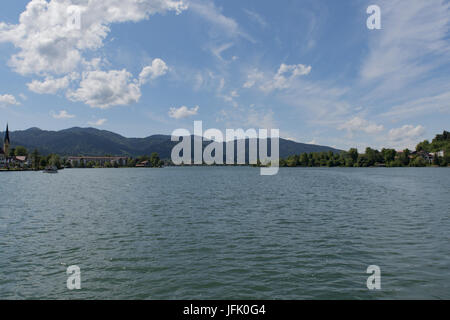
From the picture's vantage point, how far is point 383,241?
26344 millimetres

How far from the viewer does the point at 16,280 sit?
17844 millimetres

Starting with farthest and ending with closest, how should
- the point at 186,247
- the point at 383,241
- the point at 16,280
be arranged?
the point at 383,241 < the point at 186,247 < the point at 16,280
